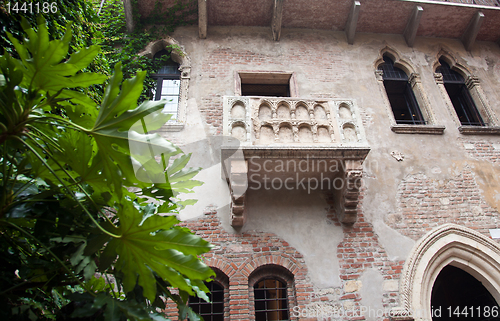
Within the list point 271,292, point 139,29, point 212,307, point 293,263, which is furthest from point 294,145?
point 139,29

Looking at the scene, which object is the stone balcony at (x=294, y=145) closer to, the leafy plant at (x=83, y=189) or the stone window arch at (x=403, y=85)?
the stone window arch at (x=403, y=85)

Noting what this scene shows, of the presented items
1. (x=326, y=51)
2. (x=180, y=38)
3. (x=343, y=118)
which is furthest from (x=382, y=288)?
(x=180, y=38)

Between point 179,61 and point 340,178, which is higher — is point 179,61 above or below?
above

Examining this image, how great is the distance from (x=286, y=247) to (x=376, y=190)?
1.94m

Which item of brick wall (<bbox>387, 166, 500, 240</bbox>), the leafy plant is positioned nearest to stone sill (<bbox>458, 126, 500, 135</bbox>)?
brick wall (<bbox>387, 166, 500, 240</bbox>)

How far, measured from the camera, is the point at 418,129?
593 centimetres

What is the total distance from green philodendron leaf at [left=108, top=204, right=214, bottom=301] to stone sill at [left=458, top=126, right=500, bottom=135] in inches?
255

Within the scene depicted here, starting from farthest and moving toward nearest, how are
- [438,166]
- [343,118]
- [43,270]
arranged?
[438,166], [343,118], [43,270]

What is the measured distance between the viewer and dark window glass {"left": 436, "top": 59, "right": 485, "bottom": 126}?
6.98m

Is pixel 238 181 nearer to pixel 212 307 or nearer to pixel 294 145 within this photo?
pixel 294 145

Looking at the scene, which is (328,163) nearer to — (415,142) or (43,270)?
(415,142)

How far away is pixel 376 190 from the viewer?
5293 millimetres

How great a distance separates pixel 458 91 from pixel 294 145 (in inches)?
215

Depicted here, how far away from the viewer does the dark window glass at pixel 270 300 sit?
14.4 feet
